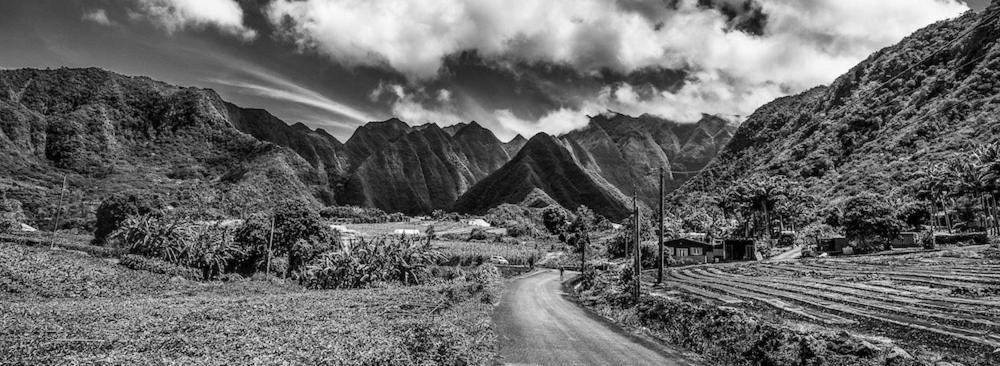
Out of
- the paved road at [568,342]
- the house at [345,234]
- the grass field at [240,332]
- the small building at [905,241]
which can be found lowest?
the paved road at [568,342]

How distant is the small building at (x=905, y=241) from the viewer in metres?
85.1

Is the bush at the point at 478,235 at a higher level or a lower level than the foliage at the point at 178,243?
higher

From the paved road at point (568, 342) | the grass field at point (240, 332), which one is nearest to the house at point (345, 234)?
the grass field at point (240, 332)

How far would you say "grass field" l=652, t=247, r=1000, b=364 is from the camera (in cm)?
1611

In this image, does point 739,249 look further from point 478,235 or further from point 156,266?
point 156,266

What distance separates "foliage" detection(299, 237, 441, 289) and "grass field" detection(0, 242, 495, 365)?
842 inches

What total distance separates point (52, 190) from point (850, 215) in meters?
204

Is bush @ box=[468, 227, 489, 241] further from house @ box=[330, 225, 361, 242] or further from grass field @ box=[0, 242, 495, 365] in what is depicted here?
grass field @ box=[0, 242, 495, 365]

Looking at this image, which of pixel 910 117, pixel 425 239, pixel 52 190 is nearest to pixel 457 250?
pixel 425 239

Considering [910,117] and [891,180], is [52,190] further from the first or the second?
[910,117]

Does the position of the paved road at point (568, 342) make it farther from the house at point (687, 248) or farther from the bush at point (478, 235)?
the bush at point (478, 235)

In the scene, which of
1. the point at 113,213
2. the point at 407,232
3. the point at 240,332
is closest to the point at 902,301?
the point at 240,332

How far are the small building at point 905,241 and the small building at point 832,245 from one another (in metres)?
7.27

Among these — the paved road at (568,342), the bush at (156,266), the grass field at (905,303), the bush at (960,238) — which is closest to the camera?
the grass field at (905,303)
